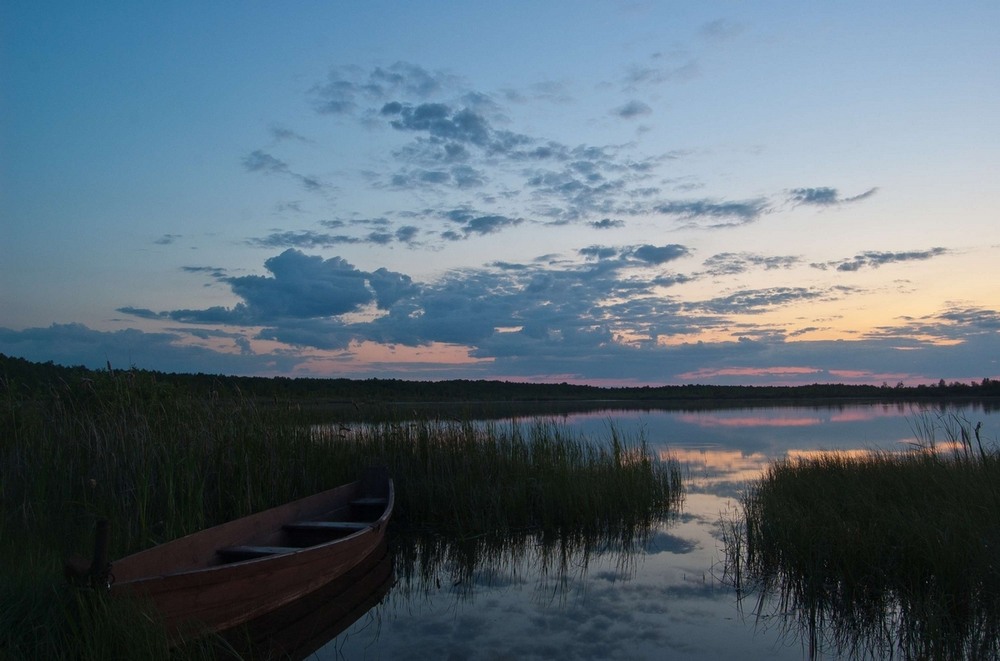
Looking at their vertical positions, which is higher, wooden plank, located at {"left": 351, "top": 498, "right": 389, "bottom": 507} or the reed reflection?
wooden plank, located at {"left": 351, "top": 498, "right": 389, "bottom": 507}

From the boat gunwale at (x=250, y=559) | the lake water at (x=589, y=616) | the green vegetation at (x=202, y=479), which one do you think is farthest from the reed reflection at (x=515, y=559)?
the boat gunwale at (x=250, y=559)

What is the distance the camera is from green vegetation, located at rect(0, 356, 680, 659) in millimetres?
4734

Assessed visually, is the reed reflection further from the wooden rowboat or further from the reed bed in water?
the wooden rowboat

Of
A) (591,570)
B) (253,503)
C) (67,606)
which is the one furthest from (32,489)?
(591,570)

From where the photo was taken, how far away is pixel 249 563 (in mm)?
6020

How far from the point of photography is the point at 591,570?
8594 mm

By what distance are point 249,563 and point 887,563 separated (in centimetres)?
578

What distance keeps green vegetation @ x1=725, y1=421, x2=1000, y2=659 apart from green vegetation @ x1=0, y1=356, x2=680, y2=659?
262 cm

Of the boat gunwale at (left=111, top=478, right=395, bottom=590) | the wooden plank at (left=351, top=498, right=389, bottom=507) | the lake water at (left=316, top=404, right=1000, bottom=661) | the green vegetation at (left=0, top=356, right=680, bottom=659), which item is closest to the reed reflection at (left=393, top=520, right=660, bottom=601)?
the lake water at (left=316, top=404, right=1000, bottom=661)

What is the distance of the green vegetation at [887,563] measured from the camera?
218 inches

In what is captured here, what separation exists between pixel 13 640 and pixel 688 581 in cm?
643

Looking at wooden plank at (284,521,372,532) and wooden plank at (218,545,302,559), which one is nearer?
wooden plank at (218,545,302,559)

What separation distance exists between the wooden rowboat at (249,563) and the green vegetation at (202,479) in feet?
1.11

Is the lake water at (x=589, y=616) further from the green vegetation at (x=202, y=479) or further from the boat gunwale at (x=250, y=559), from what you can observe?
the green vegetation at (x=202, y=479)
